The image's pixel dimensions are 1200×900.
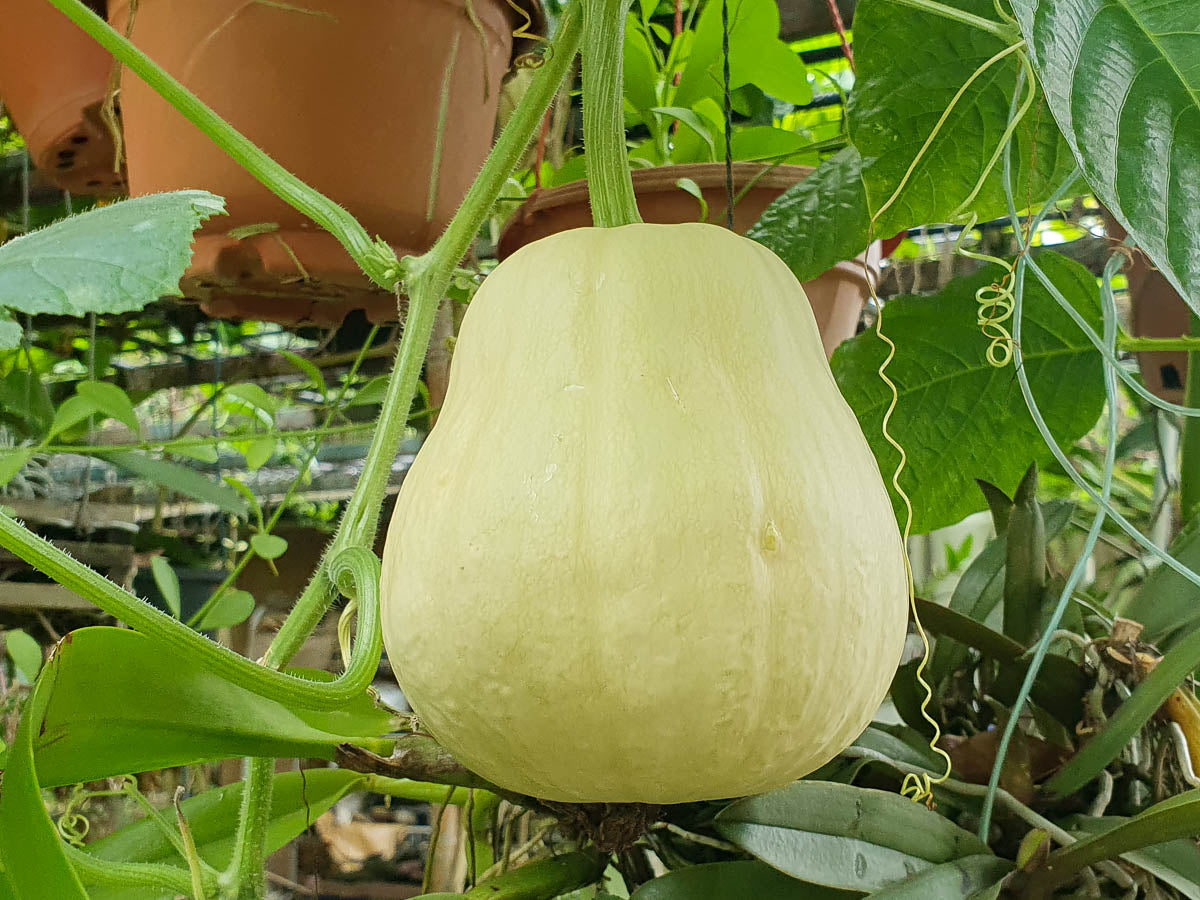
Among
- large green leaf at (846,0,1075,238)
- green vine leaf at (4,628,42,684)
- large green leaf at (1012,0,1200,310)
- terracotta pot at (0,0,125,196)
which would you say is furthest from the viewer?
green vine leaf at (4,628,42,684)

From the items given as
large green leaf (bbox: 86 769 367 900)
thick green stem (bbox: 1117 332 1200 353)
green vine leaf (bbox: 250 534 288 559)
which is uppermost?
thick green stem (bbox: 1117 332 1200 353)

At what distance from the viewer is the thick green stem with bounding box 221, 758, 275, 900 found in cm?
44

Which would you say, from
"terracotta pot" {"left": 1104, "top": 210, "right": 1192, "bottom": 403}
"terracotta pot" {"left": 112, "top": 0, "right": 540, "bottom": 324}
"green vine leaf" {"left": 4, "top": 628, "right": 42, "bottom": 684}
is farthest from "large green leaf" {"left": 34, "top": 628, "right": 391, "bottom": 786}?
"terracotta pot" {"left": 1104, "top": 210, "right": 1192, "bottom": 403}

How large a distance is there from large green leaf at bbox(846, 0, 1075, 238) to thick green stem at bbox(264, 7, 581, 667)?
16cm

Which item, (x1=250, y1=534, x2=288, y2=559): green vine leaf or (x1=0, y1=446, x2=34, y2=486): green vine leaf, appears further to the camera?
(x1=250, y1=534, x2=288, y2=559): green vine leaf

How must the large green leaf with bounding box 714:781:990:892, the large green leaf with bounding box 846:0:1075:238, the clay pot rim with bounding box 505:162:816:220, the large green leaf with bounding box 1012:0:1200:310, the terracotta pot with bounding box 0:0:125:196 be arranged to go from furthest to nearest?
the terracotta pot with bounding box 0:0:125:196
the clay pot rim with bounding box 505:162:816:220
the large green leaf with bounding box 846:0:1075:238
the large green leaf with bounding box 714:781:990:892
the large green leaf with bounding box 1012:0:1200:310

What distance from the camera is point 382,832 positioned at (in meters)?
2.06

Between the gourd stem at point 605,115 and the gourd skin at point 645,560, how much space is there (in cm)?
6

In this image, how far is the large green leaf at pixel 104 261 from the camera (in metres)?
0.32

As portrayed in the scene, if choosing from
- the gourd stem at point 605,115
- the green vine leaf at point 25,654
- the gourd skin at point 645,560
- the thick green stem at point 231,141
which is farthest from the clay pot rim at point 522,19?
the green vine leaf at point 25,654

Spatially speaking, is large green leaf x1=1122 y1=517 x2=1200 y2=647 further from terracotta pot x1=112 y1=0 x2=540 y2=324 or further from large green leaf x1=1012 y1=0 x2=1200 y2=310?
terracotta pot x1=112 y1=0 x2=540 y2=324

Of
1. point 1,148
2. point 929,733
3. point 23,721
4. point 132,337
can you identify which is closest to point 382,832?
point 132,337

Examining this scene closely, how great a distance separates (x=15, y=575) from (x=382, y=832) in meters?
1.05

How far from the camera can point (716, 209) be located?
26.1 inches
